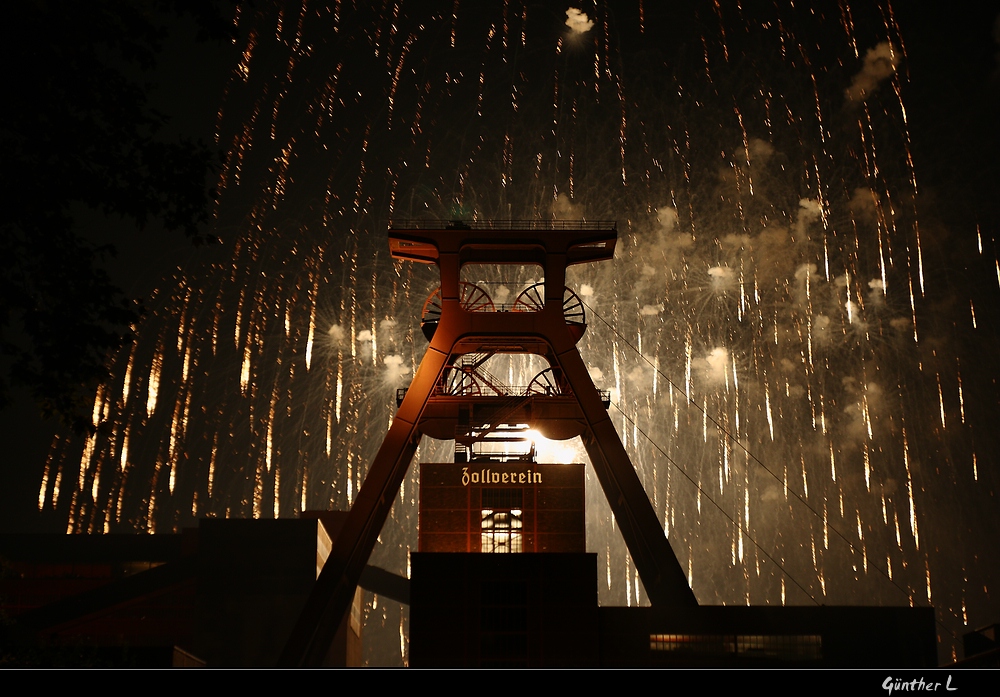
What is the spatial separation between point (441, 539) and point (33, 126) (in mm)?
25898

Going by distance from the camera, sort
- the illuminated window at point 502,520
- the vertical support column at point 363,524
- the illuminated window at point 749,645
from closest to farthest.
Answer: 1. the illuminated window at point 749,645
2. the vertical support column at point 363,524
3. the illuminated window at point 502,520

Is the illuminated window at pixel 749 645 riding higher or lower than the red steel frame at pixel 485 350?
lower

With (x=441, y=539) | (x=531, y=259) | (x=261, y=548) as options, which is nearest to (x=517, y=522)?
(x=441, y=539)

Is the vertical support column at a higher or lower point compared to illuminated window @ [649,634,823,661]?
higher

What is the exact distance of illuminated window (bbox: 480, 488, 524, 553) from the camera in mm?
35250

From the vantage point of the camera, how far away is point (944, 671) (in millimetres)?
9844

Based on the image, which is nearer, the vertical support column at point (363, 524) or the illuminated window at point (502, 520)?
the vertical support column at point (363, 524)

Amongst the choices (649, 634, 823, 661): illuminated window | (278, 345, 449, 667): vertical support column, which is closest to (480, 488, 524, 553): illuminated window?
(278, 345, 449, 667): vertical support column

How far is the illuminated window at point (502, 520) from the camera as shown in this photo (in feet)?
116

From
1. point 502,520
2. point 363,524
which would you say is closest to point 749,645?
point 502,520

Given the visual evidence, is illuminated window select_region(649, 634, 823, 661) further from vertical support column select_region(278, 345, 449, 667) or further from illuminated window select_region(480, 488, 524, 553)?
vertical support column select_region(278, 345, 449, 667)

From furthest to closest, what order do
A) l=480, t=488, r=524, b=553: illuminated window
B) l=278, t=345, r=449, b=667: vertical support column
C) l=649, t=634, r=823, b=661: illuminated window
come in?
1. l=480, t=488, r=524, b=553: illuminated window
2. l=278, t=345, r=449, b=667: vertical support column
3. l=649, t=634, r=823, b=661: illuminated window

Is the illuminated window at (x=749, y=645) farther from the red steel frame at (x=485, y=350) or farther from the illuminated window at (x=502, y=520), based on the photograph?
the illuminated window at (x=502, y=520)

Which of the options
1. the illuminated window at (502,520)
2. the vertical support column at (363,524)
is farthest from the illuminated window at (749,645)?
the vertical support column at (363,524)
